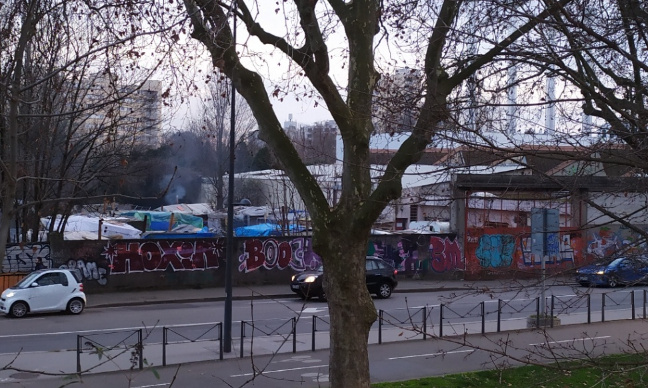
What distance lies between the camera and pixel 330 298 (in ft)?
28.7

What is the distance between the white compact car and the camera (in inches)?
894

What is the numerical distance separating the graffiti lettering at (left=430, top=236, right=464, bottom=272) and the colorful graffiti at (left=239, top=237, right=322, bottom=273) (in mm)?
6330

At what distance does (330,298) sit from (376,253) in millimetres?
26710

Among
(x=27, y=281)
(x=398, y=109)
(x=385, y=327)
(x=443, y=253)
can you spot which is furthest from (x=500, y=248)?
(x=443, y=253)

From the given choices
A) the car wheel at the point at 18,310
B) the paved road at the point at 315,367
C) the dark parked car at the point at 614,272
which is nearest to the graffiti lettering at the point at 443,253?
the paved road at the point at 315,367

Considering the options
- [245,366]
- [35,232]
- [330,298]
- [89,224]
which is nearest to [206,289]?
[35,232]

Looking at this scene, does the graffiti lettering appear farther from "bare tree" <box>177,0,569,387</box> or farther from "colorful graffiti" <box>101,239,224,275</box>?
"bare tree" <box>177,0,569,387</box>

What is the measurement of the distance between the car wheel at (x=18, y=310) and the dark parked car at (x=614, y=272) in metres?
20.3

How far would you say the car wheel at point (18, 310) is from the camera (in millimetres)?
22688

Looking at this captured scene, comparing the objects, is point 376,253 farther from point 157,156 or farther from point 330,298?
point 330,298

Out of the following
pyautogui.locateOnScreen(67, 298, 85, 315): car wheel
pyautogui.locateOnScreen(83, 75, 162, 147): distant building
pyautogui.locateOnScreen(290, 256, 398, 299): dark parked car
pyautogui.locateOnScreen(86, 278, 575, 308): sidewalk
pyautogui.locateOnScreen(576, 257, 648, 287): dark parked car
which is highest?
pyautogui.locateOnScreen(83, 75, 162, 147): distant building

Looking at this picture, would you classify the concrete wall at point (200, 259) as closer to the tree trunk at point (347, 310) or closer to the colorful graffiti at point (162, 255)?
the colorful graffiti at point (162, 255)

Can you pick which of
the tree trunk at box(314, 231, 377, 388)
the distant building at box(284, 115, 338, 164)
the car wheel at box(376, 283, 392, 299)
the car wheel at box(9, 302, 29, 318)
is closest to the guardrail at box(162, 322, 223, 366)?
the distant building at box(284, 115, 338, 164)

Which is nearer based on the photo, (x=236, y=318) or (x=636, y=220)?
(x=636, y=220)
